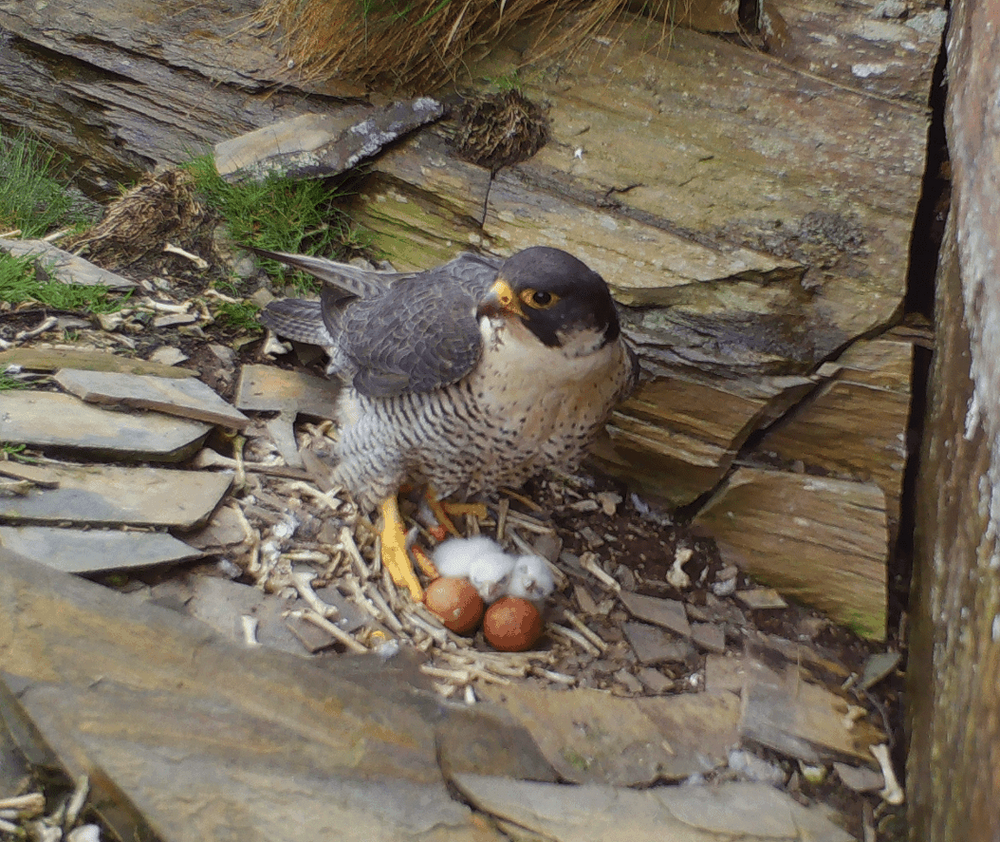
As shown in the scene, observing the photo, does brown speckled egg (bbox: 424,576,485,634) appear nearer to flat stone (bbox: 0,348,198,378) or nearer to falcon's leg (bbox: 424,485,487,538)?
falcon's leg (bbox: 424,485,487,538)

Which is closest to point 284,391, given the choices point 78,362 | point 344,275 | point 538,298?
point 344,275

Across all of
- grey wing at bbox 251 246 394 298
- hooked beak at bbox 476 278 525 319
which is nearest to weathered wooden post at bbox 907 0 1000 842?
hooked beak at bbox 476 278 525 319

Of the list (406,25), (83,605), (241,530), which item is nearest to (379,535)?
(241,530)

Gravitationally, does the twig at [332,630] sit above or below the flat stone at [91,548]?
below

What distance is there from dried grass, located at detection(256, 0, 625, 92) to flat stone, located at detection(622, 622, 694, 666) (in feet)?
7.92

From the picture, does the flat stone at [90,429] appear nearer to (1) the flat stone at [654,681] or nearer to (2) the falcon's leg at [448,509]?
(2) the falcon's leg at [448,509]

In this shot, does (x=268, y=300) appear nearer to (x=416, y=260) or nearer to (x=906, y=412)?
(x=416, y=260)

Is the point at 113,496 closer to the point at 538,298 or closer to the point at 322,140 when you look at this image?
the point at 538,298

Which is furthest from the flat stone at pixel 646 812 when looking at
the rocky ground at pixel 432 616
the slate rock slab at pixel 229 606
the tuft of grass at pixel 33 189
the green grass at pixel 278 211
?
the tuft of grass at pixel 33 189

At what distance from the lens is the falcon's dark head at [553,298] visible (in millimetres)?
2344

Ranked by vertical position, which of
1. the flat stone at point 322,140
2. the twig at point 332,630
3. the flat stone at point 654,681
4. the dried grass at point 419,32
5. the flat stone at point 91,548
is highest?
the dried grass at point 419,32

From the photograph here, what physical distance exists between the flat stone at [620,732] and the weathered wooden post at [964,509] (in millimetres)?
569

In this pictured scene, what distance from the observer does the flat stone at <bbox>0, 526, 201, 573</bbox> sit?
7.32 feet

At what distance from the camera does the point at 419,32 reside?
358 centimetres
